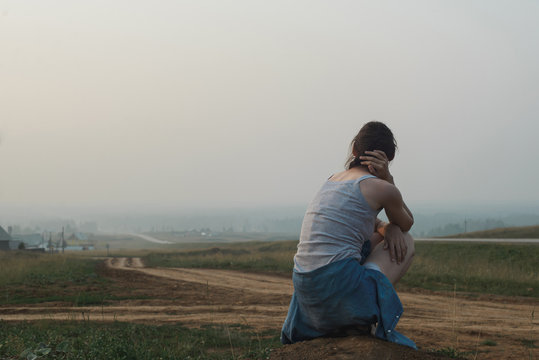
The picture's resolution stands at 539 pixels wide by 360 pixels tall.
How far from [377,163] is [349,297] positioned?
941 millimetres

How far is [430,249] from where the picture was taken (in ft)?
83.7

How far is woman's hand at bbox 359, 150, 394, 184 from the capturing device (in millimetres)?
3525

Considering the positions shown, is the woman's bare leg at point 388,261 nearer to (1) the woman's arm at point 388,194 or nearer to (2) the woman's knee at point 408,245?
(2) the woman's knee at point 408,245

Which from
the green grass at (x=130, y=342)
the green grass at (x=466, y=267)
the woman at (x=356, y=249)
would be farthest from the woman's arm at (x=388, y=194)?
the green grass at (x=466, y=267)

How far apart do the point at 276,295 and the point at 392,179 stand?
8770 mm

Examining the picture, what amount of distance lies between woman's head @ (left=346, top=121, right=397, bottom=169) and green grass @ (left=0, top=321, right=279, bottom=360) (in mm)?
2076

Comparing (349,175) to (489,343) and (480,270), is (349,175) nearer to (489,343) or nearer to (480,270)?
(489,343)

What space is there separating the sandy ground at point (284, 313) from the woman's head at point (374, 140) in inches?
53.6

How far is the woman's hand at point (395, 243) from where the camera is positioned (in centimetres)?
360

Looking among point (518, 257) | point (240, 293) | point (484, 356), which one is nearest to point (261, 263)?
point (240, 293)

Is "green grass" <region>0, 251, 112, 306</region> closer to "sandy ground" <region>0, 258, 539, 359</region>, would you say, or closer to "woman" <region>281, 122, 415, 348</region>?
"sandy ground" <region>0, 258, 539, 359</region>

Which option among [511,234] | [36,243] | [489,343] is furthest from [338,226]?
[36,243]

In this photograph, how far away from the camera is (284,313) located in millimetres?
9320

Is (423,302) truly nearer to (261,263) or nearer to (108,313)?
(108,313)
